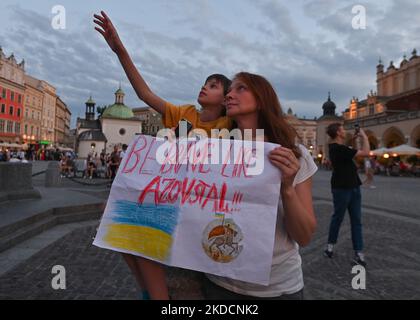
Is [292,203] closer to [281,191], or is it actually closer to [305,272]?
[281,191]

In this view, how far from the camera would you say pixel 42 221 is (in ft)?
20.4

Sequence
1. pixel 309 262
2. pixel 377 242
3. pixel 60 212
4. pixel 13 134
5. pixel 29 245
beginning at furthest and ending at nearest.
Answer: pixel 13 134 < pixel 60 212 < pixel 377 242 < pixel 29 245 < pixel 309 262

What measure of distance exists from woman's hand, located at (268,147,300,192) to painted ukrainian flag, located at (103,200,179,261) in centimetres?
52

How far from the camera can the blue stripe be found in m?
1.50

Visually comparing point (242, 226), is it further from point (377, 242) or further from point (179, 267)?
point (377, 242)

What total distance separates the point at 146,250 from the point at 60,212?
6.25 meters

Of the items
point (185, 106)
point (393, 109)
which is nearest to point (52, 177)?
point (185, 106)

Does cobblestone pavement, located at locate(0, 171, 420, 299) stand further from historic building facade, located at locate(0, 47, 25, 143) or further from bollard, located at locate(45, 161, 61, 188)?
historic building facade, located at locate(0, 47, 25, 143)

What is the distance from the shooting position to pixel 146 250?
4.95 ft

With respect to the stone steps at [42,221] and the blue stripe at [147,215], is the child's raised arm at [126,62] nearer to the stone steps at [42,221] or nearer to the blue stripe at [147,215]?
the blue stripe at [147,215]

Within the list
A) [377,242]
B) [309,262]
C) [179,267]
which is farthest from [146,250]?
[377,242]

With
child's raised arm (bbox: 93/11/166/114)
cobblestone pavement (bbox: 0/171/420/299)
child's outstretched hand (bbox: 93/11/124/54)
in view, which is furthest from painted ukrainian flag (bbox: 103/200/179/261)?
cobblestone pavement (bbox: 0/171/420/299)

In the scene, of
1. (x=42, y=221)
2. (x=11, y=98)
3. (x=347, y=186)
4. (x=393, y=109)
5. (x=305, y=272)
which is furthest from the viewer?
(x=11, y=98)

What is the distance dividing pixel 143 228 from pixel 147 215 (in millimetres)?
65
